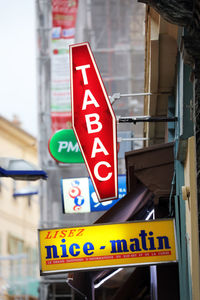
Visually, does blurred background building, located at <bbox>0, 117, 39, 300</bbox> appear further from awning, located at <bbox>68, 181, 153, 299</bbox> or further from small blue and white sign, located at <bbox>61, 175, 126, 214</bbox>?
awning, located at <bbox>68, 181, 153, 299</bbox>

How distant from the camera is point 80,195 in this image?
1477 cm

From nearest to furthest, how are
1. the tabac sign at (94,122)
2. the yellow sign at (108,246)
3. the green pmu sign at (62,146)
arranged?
1. the yellow sign at (108,246)
2. the tabac sign at (94,122)
3. the green pmu sign at (62,146)

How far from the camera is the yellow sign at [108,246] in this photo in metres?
7.93

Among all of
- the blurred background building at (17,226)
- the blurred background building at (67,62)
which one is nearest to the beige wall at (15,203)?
the blurred background building at (17,226)

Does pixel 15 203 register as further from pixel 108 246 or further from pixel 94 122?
pixel 108 246

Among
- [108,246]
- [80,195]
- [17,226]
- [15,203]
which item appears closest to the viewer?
[108,246]

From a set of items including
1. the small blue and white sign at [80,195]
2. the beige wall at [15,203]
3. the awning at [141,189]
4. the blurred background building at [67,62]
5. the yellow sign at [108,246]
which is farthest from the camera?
the beige wall at [15,203]

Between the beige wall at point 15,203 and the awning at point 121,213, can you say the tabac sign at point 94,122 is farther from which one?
the beige wall at point 15,203

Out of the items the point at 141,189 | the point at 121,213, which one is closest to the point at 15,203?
the point at 141,189

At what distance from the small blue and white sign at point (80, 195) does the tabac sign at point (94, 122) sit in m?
4.98

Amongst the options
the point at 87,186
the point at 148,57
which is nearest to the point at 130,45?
the point at 87,186

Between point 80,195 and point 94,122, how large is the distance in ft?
18.5

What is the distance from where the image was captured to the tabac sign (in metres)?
9.07

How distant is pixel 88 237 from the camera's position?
318 inches
